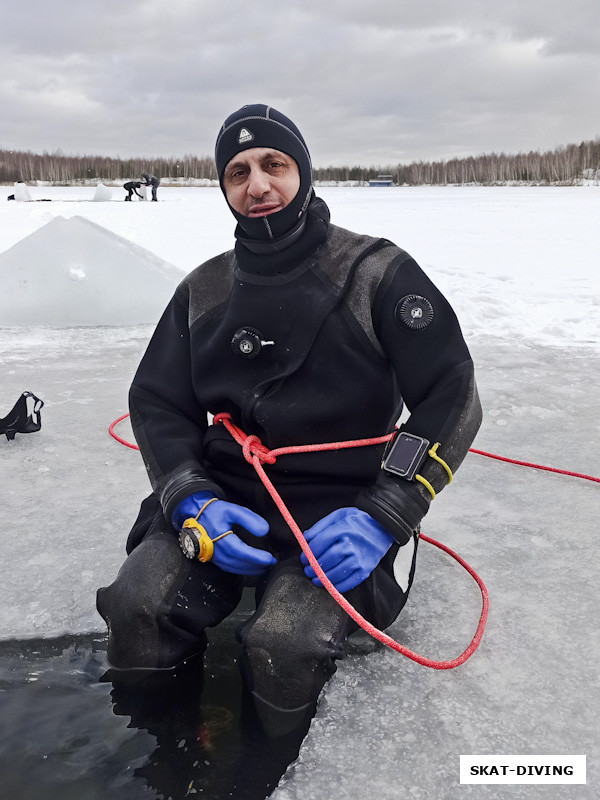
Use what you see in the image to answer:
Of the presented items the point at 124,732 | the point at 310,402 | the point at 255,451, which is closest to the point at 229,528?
the point at 255,451

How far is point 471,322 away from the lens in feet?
16.0

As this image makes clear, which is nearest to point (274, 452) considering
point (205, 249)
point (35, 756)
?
point (35, 756)

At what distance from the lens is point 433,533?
2.06 metres

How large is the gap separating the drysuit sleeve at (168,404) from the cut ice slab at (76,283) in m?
3.42

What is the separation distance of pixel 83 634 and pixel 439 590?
829 millimetres

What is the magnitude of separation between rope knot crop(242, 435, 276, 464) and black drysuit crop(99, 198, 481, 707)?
3 cm

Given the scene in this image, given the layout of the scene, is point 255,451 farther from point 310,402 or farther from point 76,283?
point 76,283

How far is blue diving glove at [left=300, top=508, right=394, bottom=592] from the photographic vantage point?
4.59ft

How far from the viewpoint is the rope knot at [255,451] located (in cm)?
158

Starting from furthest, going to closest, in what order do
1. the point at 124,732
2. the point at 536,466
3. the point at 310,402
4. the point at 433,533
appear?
the point at 536,466, the point at 433,533, the point at 310,402, the point at 124,732

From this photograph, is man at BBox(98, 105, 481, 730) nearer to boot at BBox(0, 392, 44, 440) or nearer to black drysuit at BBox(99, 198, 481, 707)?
black drysuit at BBox(99, 198, 481, 707)

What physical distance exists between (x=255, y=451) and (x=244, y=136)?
68 cm

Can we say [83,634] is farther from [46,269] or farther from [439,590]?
[46,269]

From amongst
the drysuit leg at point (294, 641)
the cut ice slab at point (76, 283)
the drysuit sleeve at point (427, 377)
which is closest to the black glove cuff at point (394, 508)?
the drysuit sleeve at point (427, 377)
